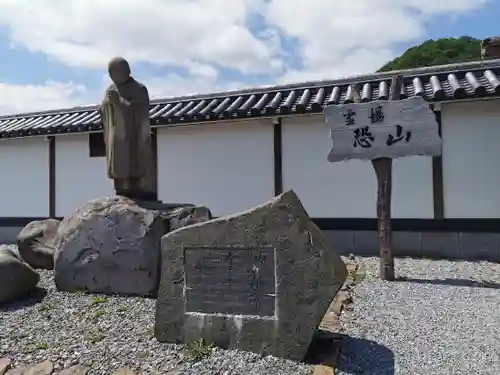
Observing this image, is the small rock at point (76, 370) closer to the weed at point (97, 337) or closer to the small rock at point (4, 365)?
the weed at point (97, 337)

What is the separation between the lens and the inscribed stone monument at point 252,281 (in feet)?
11.6

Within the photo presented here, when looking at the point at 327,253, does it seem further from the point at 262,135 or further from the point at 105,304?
the point at 262,135

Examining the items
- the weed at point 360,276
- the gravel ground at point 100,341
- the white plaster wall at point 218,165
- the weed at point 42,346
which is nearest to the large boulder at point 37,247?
the gravel ground at point 100,341

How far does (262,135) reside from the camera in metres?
9.31

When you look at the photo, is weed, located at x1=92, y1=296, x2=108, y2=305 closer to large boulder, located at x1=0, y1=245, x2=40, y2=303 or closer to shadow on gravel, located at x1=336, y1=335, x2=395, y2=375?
large boulder, located at x1=0, y1=245, x2=40, y2=303

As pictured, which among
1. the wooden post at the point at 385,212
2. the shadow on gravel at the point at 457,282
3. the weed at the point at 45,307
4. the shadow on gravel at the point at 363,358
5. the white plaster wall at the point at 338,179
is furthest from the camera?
the white plaster wall at the point at 338,179

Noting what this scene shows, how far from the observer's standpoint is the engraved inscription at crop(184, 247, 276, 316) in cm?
367

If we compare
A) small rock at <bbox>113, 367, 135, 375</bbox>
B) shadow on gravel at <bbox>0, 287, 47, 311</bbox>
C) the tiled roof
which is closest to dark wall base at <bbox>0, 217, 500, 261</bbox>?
the tiled roof

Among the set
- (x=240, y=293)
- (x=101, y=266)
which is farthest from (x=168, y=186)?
(x=240, y=293)

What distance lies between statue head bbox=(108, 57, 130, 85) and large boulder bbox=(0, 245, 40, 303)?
251 cm

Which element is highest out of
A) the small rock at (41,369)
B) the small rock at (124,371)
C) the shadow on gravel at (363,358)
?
the shadow on gravel at (363,358)

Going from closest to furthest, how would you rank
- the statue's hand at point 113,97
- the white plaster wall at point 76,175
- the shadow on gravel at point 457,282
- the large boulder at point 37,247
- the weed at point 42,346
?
the weed at point 42,346
the statue's hand at point 113,97
the shadow on gravel at point 457,282
the large boulder at point 37,247
the white plaster wall at point 76,175

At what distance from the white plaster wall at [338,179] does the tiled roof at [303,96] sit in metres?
0.61

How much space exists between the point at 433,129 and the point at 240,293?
3821 mm
